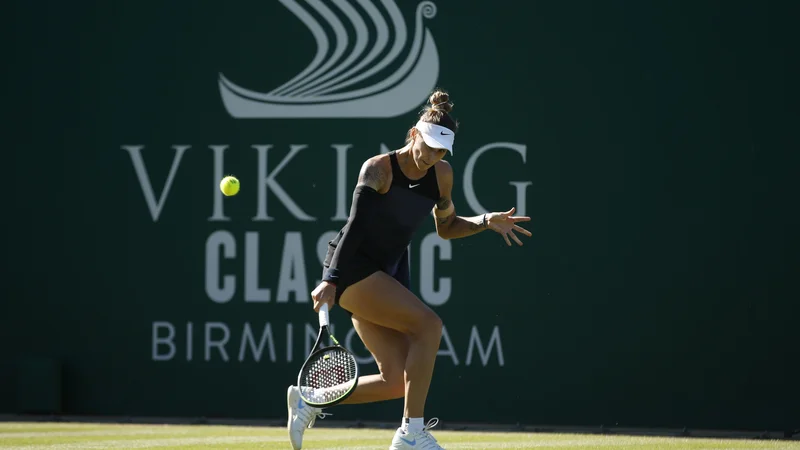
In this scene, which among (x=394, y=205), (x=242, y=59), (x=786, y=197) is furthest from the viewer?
(x=242, y=59)

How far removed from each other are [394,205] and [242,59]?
283 centimetres

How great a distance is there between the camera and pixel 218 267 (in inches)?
279

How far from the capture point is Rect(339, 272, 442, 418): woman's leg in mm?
4477

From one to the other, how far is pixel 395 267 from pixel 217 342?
8.68ft

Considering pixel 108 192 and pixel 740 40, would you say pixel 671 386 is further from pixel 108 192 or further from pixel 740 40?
pixel 108 192

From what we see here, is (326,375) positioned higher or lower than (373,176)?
lower

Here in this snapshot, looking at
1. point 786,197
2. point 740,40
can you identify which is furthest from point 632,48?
point 786,197

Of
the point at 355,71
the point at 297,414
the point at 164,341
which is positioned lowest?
the point at 164,341

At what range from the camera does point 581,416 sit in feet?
22.1

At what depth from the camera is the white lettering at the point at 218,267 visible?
708 cm

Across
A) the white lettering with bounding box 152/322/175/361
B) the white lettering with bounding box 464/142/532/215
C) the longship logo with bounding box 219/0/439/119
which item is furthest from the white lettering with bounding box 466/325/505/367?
the white lettering with bounding box 152/322/175/361

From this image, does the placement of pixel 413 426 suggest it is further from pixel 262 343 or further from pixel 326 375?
pixel 262 343

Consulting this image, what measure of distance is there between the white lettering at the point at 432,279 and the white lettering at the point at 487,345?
25 cm

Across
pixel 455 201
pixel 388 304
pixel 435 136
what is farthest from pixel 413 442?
pixel 455 201
